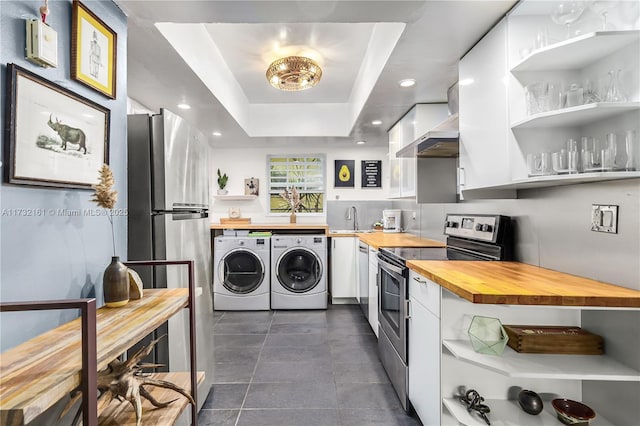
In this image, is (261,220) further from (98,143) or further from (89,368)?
(89,368)

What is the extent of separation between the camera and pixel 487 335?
1.32 meters

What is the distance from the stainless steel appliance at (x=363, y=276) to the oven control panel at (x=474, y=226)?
1074mm

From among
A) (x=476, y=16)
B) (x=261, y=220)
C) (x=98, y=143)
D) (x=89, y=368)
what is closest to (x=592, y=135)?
(x=476, y=16)

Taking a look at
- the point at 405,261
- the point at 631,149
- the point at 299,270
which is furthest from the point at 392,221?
the point at 631,149

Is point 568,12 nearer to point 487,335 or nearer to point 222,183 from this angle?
point 487,335

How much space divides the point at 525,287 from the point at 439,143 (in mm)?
1156

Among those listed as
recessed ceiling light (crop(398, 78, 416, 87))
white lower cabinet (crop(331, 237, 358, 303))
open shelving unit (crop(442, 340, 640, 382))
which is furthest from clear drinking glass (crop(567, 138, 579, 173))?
white lower cabinet (crop(331, 237, 358, 303))

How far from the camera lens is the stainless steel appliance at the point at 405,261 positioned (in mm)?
1852

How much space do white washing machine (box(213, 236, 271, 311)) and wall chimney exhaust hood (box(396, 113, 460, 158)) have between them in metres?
2.14

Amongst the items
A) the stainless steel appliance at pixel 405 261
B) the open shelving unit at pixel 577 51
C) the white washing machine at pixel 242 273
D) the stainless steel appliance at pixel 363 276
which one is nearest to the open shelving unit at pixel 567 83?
the open shelving unit at pixel 577 51

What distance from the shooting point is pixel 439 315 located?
1.43 metres

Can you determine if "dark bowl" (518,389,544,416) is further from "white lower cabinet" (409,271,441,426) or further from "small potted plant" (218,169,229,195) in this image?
"small potted plant" (218,169,229,195)

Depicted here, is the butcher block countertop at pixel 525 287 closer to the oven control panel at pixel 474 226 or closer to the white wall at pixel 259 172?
the oven control panel at pixel 474 226

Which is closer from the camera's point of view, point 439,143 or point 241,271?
point 439,143
